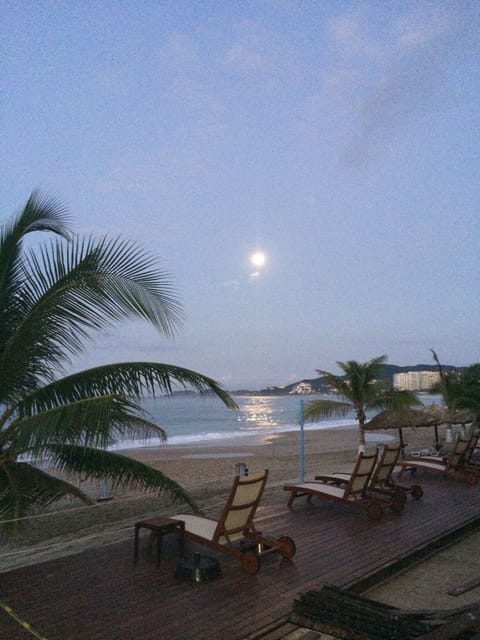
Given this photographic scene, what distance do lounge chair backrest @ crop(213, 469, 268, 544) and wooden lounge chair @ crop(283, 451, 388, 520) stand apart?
1905mm

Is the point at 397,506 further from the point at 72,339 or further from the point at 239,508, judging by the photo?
the point at 72,339

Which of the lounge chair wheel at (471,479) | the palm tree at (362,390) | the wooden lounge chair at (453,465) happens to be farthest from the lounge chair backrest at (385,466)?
the palm tree at (362,390)

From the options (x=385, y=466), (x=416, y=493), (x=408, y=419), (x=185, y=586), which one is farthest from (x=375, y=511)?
(x=408, y=419)

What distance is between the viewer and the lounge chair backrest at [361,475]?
5973mm

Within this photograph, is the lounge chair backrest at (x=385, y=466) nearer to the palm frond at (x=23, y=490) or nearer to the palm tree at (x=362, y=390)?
the palm frond at (x=23, y=490)

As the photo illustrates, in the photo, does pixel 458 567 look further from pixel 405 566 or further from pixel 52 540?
pixel 52 540

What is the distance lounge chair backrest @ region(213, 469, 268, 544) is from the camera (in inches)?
165

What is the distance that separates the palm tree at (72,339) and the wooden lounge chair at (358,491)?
7.28 feet

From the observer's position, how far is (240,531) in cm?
439

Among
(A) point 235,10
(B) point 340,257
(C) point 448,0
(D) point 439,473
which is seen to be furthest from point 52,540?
(B) point 340,257

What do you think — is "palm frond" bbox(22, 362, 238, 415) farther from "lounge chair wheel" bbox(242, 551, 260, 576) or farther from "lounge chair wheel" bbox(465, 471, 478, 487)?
"lounge chair wheel" bbox(465, 471, 478, 487)

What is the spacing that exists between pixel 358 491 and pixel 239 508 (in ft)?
8.16

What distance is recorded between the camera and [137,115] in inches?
458

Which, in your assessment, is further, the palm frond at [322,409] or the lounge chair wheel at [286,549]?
the palm frond at [322,409]
